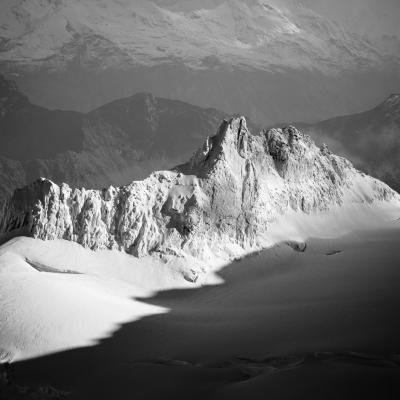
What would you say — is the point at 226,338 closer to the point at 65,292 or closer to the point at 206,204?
the point at 65,292

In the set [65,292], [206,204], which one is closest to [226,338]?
[65,292]

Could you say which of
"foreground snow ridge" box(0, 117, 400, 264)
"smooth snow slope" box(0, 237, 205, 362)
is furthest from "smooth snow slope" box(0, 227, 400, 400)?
"foreground snow ridge" box(0, 117, 400, 264)

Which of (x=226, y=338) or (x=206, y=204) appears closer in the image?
(x=226, y=338)

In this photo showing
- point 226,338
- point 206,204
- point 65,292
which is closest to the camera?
point 226,338

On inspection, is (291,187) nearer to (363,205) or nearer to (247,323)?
(363,205)

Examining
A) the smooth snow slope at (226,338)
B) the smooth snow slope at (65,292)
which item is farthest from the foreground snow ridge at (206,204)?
the smooth snow slope at (226,338)

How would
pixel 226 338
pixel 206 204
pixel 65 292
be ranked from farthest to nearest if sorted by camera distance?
pixel 206 204, pixel 65 292, pixel 226 338

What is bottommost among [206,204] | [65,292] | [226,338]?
[226,338]

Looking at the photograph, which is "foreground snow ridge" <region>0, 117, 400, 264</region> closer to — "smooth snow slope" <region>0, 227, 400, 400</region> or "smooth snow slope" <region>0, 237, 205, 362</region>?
"smooth snow slope" <region>0, 237, 205, 362</region>

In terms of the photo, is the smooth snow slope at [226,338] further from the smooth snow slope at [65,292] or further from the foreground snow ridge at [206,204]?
the foreground snow ridge at [206,204]
